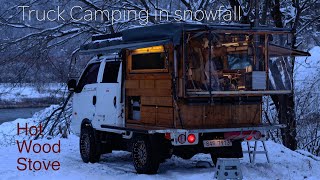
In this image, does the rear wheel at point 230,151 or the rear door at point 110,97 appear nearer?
the rear wheel at point 230,151

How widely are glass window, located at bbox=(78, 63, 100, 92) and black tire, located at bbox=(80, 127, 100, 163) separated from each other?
1.01 m

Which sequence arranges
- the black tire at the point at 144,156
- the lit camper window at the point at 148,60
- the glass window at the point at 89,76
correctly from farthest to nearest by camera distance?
the glass window at the point at 89,76 → the lit camper window at the point at 148,60 → the black tire at the point at 144,156

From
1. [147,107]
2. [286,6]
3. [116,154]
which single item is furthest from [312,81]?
[147,107]

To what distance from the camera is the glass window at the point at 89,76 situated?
1266 centimetres

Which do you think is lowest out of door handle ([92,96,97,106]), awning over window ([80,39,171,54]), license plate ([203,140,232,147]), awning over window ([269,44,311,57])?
license plate ([203,140,232,147])

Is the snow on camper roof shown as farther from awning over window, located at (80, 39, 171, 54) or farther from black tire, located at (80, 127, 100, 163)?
black tire, located at (80, 127, 100, 163)

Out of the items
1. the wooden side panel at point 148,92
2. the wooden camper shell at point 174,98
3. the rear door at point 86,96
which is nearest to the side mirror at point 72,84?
the rear door at point 86,96

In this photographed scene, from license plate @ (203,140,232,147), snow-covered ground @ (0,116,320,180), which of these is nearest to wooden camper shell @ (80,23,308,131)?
license plate @ (203,140,232,147)

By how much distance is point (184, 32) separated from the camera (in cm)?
973

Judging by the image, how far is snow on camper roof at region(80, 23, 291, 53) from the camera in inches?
380

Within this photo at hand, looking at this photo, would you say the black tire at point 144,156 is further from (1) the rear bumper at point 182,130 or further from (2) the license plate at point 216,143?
(2) the license plate at point 216,143

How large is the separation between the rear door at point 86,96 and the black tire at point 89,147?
315 mm

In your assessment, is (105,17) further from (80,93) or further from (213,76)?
(213,76)

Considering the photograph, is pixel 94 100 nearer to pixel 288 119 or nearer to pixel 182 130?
pixel 182 130
